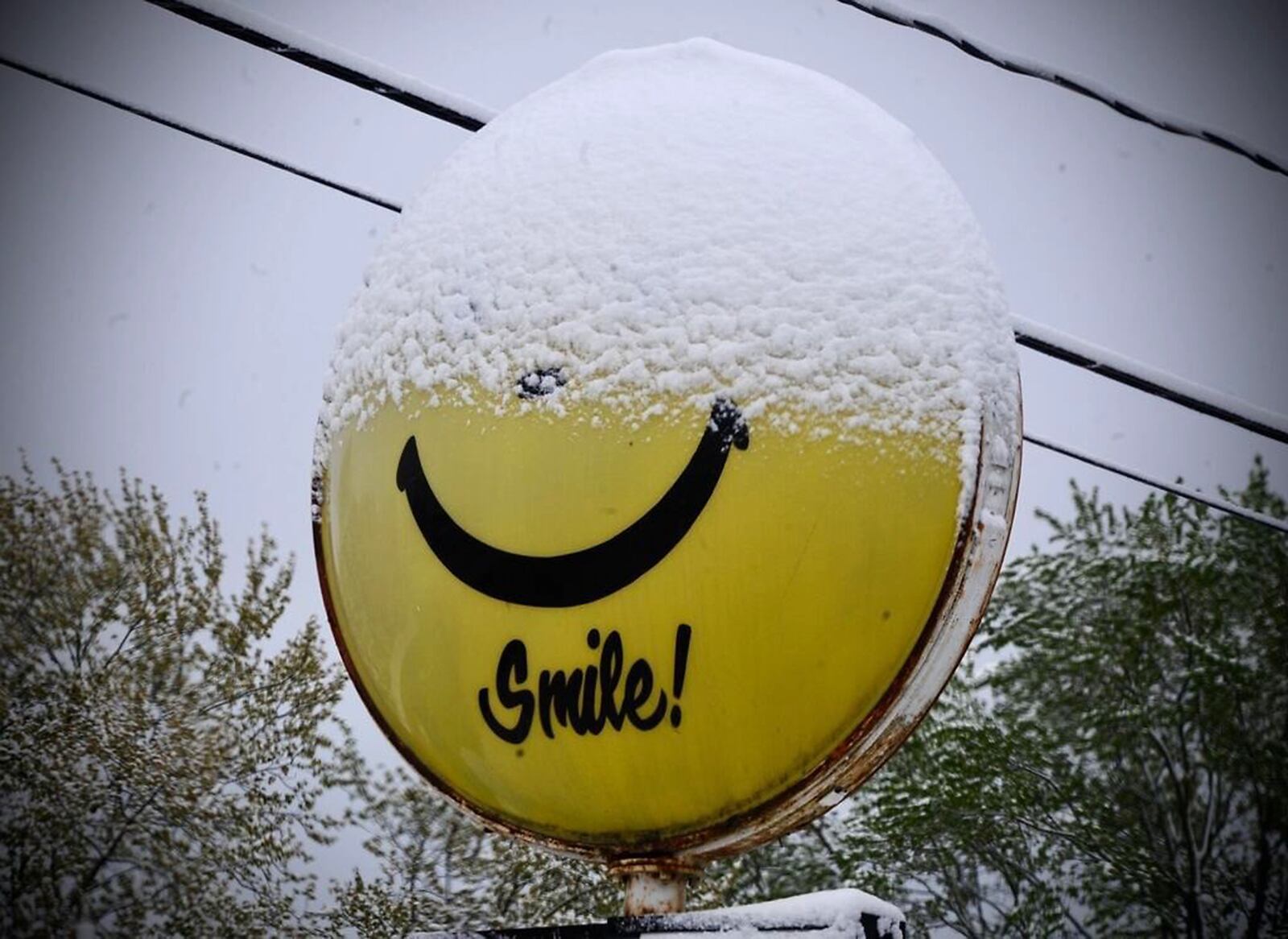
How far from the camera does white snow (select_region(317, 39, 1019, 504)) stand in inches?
74.0

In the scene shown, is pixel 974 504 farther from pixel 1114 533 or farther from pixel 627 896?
pixel 1114 533

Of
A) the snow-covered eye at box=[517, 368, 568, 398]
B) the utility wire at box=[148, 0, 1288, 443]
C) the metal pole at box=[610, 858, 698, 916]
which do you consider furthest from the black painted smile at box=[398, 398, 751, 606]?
the utility wire at box=[148, 0, 1288, 443]

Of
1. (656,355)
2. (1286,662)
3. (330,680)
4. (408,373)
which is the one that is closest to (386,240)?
(408,373)

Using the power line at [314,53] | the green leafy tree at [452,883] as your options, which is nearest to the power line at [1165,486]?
the power line at [314,53]

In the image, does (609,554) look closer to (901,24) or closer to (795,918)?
(795,918)

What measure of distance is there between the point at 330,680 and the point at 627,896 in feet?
39.2

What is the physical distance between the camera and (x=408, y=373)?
205 cm

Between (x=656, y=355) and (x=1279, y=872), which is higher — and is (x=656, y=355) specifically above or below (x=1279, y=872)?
below

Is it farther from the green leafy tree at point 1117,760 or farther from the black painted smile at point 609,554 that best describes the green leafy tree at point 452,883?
the black painted smile at point 609,554

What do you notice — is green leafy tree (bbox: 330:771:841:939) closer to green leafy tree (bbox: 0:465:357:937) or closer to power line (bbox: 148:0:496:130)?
green leafy tree (bbox: 0:465:357:937)

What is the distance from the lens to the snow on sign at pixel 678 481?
1.81 metres

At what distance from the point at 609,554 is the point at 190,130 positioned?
1.93 m

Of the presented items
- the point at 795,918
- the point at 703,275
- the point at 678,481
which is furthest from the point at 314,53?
the point at 795,918

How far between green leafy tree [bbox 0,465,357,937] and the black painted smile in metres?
11.7
